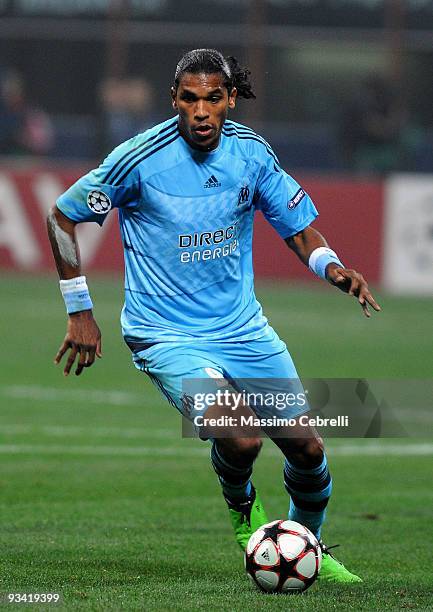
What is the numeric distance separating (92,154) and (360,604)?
739 inches

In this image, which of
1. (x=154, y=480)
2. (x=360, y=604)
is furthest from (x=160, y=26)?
(x=360, y=604)

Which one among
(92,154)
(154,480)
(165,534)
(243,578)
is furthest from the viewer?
(92,154)

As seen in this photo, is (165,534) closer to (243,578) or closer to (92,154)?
(243,578)

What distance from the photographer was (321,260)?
22.1 ft

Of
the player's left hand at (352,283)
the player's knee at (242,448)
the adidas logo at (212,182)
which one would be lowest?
the player's knee at (242,448)

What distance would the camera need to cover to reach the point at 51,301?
19.5m

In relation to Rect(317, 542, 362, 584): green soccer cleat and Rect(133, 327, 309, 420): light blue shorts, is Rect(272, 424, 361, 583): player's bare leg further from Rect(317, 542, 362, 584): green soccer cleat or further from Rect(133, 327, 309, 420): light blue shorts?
Rect(133, 327, 309, 420): light blue shorts

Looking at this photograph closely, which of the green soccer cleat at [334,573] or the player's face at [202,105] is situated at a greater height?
the player's face at [202,105]

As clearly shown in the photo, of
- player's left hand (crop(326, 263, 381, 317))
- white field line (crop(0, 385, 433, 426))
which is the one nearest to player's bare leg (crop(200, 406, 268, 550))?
player's left hand (crop(326, 263, 381, 317))

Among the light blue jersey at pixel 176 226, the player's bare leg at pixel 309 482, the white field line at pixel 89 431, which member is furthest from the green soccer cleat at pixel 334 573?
the white field line at pixel 89 431

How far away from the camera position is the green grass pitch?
6.29 meters

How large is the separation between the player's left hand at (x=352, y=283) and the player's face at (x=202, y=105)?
798 millimetres

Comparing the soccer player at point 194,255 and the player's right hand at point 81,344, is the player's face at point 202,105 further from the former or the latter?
the player's right hand at point 81,344

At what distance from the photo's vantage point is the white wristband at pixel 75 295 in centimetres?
656
